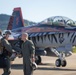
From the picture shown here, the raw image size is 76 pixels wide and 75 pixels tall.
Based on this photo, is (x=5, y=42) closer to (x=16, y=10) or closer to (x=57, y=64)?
(x=57, y=64)

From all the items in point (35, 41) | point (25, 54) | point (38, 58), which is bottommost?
point (38, 58)

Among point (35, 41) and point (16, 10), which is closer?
point (35, 41)

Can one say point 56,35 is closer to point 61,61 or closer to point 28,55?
point 61,61

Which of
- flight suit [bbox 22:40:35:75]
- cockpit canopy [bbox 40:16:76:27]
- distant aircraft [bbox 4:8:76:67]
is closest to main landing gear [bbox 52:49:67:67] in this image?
distant aircraft [bbox 4:8:76:67]

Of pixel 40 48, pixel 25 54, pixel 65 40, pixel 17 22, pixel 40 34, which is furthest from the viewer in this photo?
pixel 17 22

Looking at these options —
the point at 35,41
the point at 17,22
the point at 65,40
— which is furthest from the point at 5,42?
the point at 17,22

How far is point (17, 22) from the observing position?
27.6m

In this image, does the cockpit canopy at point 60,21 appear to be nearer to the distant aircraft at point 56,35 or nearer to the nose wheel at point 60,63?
the distant aircraft at point 56,35

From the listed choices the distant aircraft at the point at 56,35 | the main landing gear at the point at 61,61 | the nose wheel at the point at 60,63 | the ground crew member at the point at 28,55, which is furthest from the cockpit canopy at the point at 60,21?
the ground crew member at the point at 28,55

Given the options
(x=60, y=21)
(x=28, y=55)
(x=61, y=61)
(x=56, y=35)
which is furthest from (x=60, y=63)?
(x=28, y=55)

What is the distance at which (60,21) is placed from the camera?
19.8 meters

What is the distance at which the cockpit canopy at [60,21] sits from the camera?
19.3 m

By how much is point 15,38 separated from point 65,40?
4524 millimetres

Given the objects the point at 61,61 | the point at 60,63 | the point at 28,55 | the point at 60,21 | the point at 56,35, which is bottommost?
the point at 60,63
